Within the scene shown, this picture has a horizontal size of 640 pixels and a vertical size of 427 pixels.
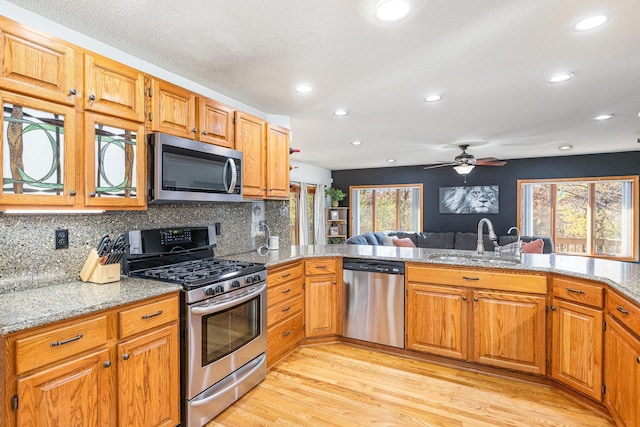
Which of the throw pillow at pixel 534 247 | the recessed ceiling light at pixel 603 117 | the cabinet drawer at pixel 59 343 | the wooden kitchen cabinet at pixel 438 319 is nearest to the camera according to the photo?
the cabinet drawer at pixel 59 343

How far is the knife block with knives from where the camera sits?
201 centimetres

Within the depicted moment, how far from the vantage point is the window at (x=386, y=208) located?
798 centimetres

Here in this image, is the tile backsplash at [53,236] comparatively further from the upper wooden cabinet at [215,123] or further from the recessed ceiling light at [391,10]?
the recessed ceiling light at [391,10]

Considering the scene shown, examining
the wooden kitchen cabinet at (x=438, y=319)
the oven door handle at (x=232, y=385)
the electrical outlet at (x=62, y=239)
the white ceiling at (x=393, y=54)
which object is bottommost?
the oven door handle at (x=232, y=385)

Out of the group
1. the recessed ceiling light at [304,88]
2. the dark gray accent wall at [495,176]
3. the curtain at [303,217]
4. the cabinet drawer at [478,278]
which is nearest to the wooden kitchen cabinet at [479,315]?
the cabinet drawer at [478,278]

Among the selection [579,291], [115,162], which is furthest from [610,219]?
[115,162]

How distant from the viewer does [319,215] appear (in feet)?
26.9

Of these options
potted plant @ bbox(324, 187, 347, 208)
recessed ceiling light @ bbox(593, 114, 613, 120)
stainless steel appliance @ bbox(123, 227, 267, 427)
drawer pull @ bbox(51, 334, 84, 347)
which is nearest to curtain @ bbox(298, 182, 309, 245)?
potted plant @ bbox(324, 187, 347, 208)

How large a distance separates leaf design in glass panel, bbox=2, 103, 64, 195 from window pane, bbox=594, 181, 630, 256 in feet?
25.4

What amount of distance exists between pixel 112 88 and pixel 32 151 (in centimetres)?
58

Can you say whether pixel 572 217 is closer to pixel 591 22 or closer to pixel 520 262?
pixel 520 262

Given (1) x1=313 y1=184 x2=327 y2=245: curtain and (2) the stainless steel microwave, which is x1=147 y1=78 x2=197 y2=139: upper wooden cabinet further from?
(1) x1=313 y1=184 x2=327 y2=245: curtain

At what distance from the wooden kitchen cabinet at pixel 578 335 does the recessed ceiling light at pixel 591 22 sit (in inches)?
61.5

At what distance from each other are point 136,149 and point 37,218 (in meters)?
0.65
